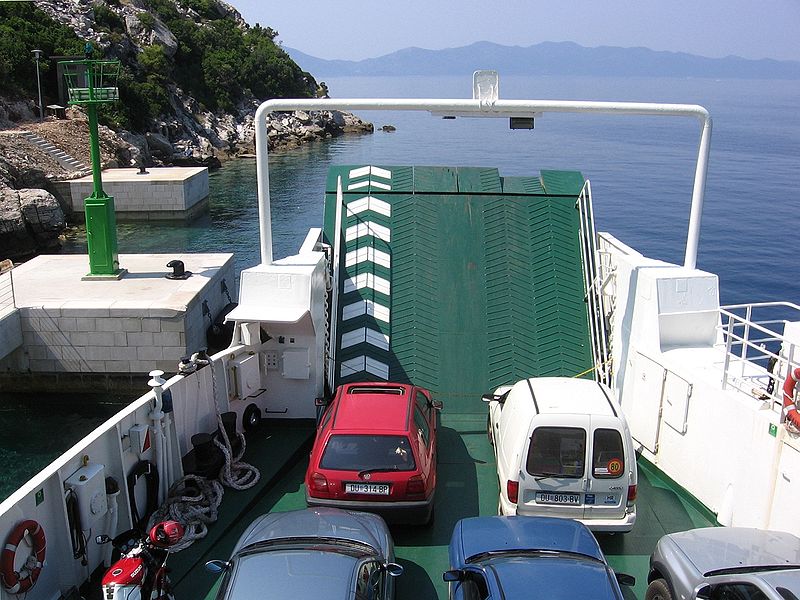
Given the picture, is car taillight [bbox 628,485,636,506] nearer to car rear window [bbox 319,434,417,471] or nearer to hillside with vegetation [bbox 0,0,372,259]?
car rear window [bbox 319,434,417,471]

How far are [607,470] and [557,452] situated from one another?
0.52 metres

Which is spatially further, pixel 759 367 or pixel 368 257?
pixel 368 257

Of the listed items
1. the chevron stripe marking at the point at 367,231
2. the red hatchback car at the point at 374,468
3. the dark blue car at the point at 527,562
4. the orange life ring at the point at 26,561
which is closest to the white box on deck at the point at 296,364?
the red hatchback car at the point at 374,468

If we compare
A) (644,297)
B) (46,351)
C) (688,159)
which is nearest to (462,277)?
(644,297)

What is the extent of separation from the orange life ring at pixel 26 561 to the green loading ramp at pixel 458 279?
19.3 feet

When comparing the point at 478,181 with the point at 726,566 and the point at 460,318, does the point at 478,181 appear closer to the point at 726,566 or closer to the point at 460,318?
the point at 460,318

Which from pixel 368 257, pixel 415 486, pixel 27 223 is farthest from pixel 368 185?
pixel 27 223

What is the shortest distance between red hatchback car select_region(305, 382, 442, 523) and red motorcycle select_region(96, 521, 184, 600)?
197cm

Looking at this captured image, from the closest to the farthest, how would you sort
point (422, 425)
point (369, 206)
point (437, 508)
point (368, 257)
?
point (422, 425) → point (437, 508) → point (368, 257) → point (369, 206)

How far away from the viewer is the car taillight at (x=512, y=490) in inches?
291

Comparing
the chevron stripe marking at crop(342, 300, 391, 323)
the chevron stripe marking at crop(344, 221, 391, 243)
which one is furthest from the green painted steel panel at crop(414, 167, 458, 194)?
the chevron stripe marking at crop(342, 300, 391, 323)

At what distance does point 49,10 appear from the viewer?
57.6 m

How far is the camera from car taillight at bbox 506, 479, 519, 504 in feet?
24.2

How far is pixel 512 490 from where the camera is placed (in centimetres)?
742
